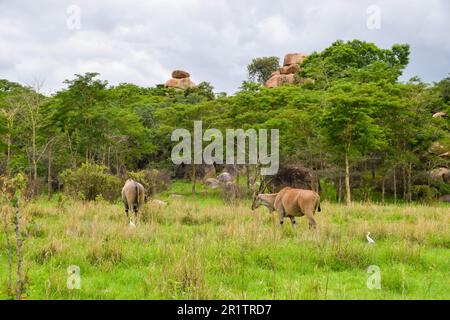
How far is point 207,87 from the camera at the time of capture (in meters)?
59.2

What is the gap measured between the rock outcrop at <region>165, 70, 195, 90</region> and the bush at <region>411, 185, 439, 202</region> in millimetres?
45895

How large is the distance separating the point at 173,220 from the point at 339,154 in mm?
16349

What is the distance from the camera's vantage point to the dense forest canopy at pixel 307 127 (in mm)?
25094

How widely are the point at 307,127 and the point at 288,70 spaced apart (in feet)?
121

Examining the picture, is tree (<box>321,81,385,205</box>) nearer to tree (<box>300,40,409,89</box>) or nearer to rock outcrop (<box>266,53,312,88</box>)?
tree (<box>300,40,409,89</box>)

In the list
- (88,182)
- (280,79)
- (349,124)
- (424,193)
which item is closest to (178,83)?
(280,79)

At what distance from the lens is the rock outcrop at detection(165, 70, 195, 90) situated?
229 ft

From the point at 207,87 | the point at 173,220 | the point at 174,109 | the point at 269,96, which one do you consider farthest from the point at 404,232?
the point at 207,87

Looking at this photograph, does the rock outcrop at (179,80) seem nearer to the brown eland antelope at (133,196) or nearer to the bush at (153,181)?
the bush at (153,181)

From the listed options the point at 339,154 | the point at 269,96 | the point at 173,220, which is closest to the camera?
the point at 173,220

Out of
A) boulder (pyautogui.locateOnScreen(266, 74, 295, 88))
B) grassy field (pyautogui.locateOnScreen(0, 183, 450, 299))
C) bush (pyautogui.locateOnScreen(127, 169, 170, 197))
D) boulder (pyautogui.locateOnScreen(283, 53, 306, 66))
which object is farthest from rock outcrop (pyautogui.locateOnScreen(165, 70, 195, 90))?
grassy field (pyautogui.locateOnScreen(0, 183, 450, 299))
